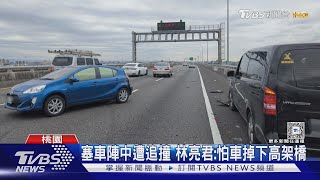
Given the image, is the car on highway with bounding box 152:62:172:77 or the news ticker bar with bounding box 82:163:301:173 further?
the car on highway with bounding box 152:62:172:77

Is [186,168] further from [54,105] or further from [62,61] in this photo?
[62,61]

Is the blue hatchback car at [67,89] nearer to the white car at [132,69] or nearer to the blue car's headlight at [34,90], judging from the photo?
the blue car's headlight at [34,90]

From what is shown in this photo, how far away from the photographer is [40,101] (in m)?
7.99

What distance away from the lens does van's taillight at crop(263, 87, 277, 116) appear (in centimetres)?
408

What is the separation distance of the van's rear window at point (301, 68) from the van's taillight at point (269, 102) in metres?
0.24

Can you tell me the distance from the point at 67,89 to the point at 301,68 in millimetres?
6547

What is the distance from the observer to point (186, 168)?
264cm

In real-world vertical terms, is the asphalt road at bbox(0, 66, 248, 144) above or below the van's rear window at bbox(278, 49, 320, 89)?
below

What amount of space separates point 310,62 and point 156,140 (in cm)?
312

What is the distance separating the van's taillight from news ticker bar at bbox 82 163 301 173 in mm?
1515

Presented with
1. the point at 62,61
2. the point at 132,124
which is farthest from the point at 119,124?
the point at 62,61

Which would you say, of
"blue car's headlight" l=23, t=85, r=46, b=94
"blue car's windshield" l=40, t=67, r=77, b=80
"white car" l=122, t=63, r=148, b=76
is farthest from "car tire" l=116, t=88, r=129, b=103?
"white car" l=122, t=63, r=148, b=76

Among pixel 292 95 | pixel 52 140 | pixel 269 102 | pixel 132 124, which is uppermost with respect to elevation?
pixel 292 95

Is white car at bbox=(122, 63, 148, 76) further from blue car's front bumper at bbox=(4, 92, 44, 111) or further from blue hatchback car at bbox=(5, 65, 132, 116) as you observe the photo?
blue car's front bumper at bbox=(4, 92, 44, 111)
